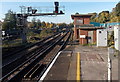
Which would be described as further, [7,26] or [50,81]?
[7,26]

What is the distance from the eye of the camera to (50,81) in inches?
318

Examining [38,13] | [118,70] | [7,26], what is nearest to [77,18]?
[38,13]

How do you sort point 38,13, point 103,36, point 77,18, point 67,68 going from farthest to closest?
point 77,18 < point 38,13 < point 103,36 < point 67,68

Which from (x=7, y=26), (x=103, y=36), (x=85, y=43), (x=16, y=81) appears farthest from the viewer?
(x=7, y=26)

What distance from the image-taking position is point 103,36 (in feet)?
65.8

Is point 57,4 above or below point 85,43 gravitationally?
above

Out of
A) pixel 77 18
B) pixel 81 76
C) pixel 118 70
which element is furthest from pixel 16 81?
pixel 77 18

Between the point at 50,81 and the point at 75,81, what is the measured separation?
4.44ft

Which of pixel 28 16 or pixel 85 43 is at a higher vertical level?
pixel 28 16

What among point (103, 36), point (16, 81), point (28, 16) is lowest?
point (16, 81)

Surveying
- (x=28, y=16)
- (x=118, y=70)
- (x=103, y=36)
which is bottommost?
(x=118, y=70)

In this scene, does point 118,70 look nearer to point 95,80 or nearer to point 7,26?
point 95,80

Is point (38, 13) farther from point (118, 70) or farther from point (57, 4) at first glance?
point (118, 70)

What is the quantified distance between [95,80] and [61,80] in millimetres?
1838
